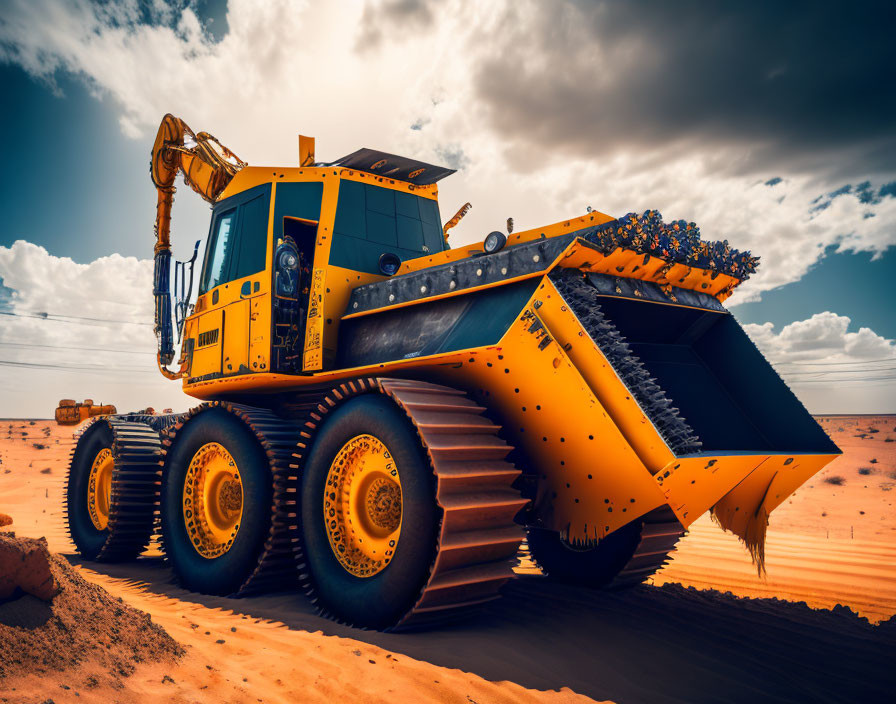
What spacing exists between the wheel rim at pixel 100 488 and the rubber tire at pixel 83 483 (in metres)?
0.05

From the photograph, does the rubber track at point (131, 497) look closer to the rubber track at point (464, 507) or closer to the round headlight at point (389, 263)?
the round headlight at point (389, 263)

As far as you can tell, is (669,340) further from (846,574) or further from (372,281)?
(846,574)

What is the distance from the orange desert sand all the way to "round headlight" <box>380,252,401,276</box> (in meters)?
3.18

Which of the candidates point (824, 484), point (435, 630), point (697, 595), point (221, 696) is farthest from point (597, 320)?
point (824, 484)

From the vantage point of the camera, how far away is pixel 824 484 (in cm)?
2116

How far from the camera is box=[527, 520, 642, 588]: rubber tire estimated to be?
6.28 m

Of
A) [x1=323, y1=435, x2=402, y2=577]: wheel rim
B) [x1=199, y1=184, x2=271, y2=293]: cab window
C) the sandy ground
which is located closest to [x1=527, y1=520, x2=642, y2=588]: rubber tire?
the sandy ground

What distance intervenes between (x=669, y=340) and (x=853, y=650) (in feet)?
8.85

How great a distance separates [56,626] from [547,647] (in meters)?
2.83

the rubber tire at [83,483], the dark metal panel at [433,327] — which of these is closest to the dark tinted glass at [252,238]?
the dark metal panel at [433,327]

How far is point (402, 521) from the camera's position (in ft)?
14.1

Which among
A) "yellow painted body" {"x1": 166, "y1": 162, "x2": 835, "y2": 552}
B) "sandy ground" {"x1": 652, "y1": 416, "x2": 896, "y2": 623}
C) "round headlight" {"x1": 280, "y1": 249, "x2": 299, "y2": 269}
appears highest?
"round headlight" {"x1": 280, "y1": 249, "x2": 299, "y2": 269}

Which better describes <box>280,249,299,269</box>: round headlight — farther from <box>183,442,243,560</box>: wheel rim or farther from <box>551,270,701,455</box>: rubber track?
<box>551,270,701,455</box>: rubber track

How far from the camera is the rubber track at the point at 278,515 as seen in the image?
224 inches
